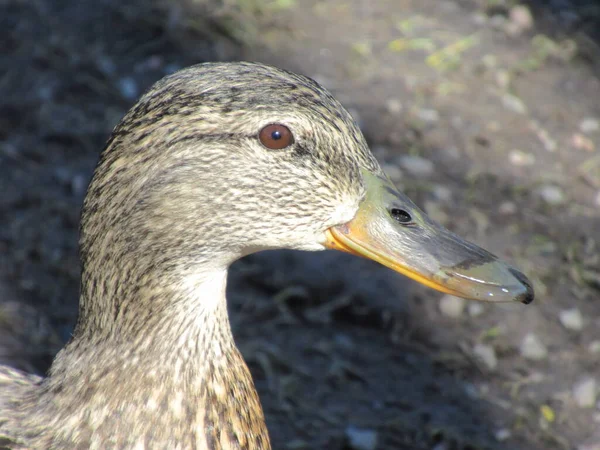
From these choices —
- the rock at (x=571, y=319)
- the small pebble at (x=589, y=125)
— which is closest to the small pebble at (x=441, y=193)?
the rock at (x=571, y=319)

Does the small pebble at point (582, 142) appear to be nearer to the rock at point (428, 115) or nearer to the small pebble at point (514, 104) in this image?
the small pebble at point (514, 104)

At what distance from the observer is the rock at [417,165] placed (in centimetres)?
451

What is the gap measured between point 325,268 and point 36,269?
4.45ft

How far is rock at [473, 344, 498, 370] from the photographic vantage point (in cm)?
381

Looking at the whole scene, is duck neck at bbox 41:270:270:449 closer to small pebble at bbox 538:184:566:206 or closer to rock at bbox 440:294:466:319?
rock at bbox 440:294:466:319

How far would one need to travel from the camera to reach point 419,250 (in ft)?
7.32

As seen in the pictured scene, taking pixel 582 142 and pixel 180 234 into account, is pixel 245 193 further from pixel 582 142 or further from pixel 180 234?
pixel 582 142

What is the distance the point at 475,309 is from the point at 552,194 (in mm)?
945

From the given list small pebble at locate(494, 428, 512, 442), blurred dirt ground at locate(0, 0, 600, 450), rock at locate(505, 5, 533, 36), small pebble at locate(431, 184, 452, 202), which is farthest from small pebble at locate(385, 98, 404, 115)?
small pebble at locate(494, 428, 512, 442)

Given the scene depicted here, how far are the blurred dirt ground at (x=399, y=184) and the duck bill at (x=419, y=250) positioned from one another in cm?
144

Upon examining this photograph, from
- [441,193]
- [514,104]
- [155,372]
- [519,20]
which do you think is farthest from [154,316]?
[519,20]

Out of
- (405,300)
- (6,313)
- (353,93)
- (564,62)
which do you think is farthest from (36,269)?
(564,62)

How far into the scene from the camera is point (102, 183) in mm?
2070

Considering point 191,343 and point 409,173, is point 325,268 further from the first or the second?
point 191,343
